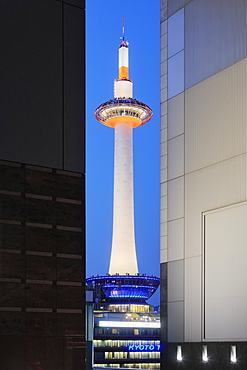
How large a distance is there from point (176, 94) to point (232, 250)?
38.3 feet

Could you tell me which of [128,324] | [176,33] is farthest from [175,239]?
[128,324]

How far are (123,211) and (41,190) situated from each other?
419 ft

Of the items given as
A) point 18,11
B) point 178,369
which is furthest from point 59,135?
point 178,369

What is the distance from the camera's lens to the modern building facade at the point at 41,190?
89.0 ft

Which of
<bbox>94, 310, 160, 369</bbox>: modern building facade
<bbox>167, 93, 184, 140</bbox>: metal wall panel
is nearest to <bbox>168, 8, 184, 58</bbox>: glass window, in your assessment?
<bbox>167, 93, 184, 140</bbox>: metal wall panel

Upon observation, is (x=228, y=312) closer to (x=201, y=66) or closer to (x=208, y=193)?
(x=208, y=193)

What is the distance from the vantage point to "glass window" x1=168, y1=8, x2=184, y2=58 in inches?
1692

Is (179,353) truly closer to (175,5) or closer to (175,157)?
(175,157)

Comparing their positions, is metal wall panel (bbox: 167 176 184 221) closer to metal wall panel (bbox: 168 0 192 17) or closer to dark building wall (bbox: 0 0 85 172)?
metal wall panel (bbox: 168 0 192 17)

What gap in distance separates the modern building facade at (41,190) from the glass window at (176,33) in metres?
14.0

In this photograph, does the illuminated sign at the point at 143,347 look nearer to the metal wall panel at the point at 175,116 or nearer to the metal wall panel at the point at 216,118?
the metal wall panel at the point at 175,116

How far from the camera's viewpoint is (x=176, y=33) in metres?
43.5

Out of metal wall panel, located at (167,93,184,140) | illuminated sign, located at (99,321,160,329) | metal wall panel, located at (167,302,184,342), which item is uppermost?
metal wall panel, located at (167,93,184,140)

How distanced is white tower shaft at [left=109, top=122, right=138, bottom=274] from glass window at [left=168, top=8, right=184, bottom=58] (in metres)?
111
